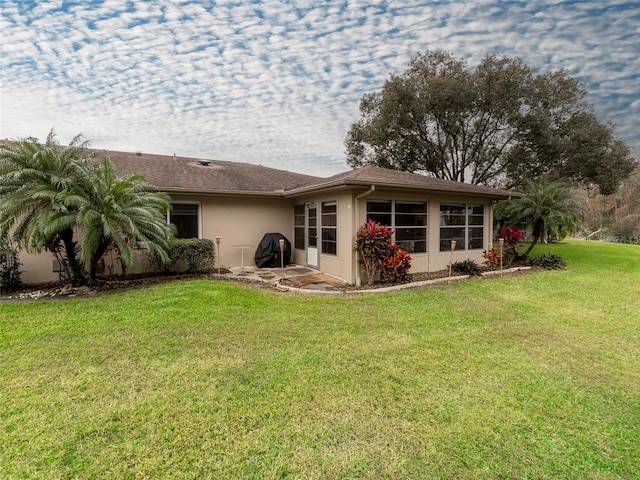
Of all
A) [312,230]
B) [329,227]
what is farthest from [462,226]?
[312,230]

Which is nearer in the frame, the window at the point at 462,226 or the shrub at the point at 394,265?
the shrub at the point at 394,265

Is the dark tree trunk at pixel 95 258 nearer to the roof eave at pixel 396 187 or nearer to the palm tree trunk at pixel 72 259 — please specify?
the palm tree trunk at pixel 72 259

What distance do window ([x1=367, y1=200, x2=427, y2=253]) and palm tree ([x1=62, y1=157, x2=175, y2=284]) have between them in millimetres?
5594

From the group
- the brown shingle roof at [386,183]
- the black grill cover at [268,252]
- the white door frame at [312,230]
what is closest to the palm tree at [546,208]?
the brown shingle roof at [386,183]

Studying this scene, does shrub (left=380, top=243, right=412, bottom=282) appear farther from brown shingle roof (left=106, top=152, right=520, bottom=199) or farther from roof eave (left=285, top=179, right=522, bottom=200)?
brown shingle roof (left=106, top=152, right=520, bottom=199)

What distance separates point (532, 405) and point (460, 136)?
16.5 meters

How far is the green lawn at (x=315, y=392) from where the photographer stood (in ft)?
7.47

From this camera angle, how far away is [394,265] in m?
8.20

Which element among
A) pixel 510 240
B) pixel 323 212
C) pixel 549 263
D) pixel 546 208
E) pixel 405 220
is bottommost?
pixel 549 263

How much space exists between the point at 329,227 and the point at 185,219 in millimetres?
4691

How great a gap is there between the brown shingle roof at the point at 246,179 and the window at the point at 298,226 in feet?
2.70

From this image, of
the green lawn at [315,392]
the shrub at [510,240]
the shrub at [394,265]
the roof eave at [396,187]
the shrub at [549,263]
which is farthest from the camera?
the shrub at [510,240]

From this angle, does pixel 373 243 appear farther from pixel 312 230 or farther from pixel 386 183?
pixel 312 230

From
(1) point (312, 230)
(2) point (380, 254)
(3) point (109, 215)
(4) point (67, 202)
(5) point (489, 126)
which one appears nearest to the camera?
(4) point (67, 202)
